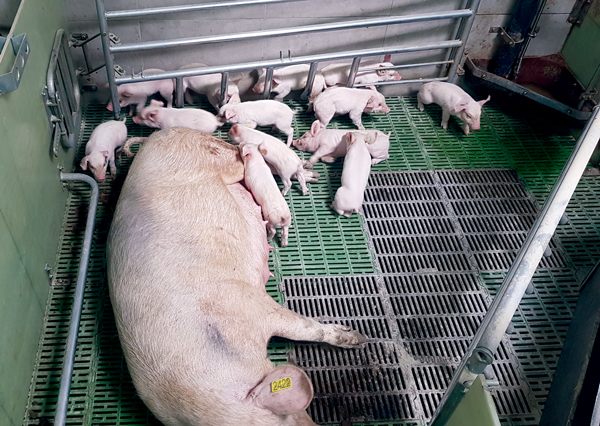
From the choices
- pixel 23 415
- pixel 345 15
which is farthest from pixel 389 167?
pixel 23 415

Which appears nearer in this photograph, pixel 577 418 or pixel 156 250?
pixel 577 418

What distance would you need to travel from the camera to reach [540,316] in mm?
3561

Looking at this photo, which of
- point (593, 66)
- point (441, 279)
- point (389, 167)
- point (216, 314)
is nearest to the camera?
point (216, 314)

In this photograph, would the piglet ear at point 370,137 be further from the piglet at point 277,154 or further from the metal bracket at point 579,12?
the metal bracket at point 579,12

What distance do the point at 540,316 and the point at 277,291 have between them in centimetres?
185

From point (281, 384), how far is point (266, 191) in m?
1.57

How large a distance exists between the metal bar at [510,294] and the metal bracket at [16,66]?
8.24 ft

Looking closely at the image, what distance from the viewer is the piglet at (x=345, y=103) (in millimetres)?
4520

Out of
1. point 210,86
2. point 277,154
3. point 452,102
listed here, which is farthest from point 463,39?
point 210,86

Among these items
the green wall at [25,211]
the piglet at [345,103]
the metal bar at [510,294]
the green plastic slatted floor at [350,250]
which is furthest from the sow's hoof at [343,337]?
the piglet at [345,103]

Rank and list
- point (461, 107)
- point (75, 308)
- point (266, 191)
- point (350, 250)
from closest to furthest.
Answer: point (75, 308) < point (266, 191) < point (350, 250) < point (461, 107)

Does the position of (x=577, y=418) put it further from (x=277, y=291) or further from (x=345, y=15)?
(x=345, y=15)

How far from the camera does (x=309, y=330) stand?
3176 millimetres

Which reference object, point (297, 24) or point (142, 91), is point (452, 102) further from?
point (142, 91)
